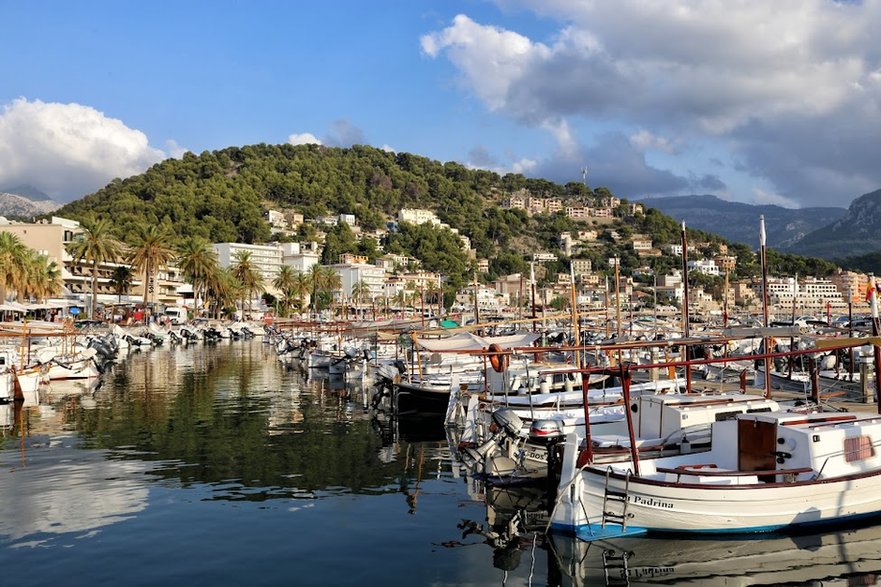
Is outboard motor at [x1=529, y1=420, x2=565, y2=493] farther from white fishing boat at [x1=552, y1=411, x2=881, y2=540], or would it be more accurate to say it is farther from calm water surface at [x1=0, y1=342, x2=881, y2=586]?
white fishing boat at [x1=552, y1=411, x2=881, y2=540]

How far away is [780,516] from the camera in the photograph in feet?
55.4

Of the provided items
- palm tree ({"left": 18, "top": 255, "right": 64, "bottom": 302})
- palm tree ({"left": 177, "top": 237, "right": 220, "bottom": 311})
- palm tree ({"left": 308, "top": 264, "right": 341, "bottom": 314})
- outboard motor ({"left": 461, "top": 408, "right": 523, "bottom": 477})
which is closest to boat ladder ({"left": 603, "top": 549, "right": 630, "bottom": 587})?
outboard motor ({"left": 461, "top": 408, "right": 523, "bottom": 477})

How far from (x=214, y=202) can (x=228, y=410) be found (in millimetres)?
168941

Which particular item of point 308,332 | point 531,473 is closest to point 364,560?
point 531,473

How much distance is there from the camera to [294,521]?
60.7ft

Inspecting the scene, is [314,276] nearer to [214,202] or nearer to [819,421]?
[214,202]

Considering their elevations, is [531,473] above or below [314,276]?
below

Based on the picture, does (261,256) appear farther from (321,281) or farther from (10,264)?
(10,264)

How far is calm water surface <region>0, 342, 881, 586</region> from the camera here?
49.6ft

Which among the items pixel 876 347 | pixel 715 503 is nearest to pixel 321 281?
pixel 876 347

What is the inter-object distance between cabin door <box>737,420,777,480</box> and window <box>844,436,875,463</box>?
1581 mm

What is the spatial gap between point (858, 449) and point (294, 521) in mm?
13119

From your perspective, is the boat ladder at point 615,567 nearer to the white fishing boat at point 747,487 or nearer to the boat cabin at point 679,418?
the white fishing boat at point 747,487

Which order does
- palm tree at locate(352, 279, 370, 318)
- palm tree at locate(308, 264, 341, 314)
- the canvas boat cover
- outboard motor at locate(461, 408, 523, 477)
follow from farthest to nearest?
palm tree at locate(352, 279, 370, 318)
palm tree at locate(308, 264, 341, 314)
the canvas boat cover
outboard motor at locate(461, 408, 523, 477)
